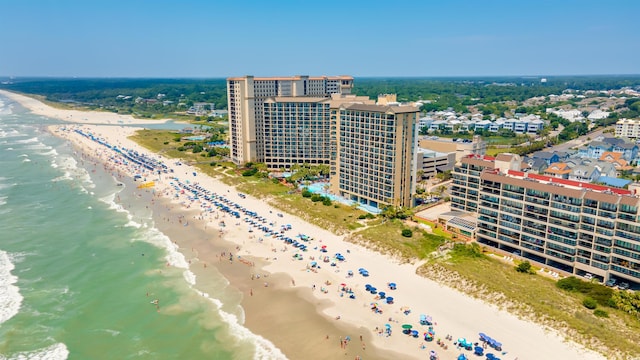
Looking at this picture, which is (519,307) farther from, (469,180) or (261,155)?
(261,155)

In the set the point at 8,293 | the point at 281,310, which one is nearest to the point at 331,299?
the point at 281,310

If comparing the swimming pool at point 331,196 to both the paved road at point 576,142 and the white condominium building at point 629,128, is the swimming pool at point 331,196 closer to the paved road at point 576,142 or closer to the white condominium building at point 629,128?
the paved road at point 576,142

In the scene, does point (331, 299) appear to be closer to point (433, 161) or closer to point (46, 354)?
point (46, 354)

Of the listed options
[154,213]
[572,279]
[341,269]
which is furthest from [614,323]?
[154,213]

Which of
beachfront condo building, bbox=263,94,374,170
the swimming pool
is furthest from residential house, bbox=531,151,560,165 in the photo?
beachfront condo building, bbox=263,94,374,170

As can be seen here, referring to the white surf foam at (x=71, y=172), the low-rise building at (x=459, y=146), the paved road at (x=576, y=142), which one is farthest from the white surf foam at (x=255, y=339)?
the paved road at (x=576, y=142)

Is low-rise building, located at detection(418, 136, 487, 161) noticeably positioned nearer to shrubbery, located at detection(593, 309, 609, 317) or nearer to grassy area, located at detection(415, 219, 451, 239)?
grassy area, located at detection(415, 219, 451, 239)
